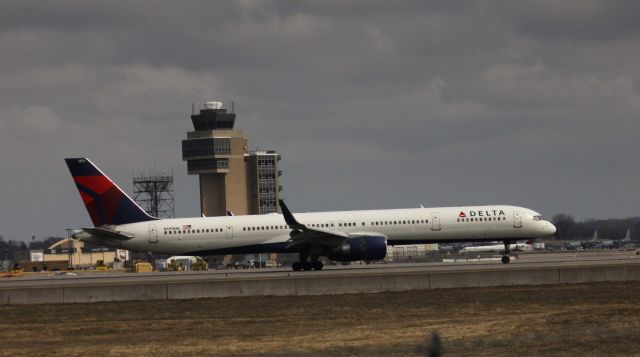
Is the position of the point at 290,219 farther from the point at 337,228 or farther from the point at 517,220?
the point at 517,220

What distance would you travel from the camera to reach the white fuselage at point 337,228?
61219 mm

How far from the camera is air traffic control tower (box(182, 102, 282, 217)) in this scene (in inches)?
6147

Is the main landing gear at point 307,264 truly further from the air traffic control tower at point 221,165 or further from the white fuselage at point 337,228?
the air traffic control tower at point 221,165

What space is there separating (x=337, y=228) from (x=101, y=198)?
44.5 ft

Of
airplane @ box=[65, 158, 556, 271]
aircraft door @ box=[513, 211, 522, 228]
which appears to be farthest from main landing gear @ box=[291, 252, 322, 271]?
aircraft door @ box=[513, 211, 522, 228]

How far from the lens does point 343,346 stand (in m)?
26.8

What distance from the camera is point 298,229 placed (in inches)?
2345

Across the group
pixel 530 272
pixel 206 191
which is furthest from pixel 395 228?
pixel 206 191

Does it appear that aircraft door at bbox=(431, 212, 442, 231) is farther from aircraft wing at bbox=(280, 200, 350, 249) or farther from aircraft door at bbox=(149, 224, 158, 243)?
aircraft door at bbox=(149, 224, 158, 243)

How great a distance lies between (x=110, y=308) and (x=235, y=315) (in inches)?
239

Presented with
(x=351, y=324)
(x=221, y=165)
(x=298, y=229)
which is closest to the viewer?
(x=351, y=324)

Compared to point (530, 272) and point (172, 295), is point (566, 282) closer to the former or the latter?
point (530, 272)

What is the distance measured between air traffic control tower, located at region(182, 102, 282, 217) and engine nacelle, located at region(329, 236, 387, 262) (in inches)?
3756

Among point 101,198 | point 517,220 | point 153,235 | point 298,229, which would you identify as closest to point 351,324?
point 298,229
